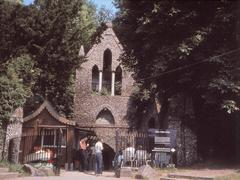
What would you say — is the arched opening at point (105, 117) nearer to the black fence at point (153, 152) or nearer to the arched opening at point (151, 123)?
the arched opening at point (151, 123)

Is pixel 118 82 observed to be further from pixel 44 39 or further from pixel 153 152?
pixel 153 152

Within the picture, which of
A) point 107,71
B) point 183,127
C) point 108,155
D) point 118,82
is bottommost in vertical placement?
point 108,155

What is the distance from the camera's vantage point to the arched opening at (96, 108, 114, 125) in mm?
32781

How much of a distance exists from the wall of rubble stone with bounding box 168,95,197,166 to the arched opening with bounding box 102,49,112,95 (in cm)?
1170

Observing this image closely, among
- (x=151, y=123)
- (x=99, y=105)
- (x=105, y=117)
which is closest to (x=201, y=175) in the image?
(x=151, y=123)

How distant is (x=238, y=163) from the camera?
2052cm

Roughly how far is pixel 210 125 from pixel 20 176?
1037 centimetres

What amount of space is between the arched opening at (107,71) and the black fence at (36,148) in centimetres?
864

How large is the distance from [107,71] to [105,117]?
4707 mm

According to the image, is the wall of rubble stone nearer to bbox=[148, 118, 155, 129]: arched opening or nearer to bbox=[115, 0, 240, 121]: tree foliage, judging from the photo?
bbox=[115, 0, 240, 121]: tree foliage

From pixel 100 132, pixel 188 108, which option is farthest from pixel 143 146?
pixel 100 132

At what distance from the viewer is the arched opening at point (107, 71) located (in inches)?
1365

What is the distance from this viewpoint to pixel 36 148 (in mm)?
23391

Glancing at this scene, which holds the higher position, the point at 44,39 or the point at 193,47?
the point at 44,39
